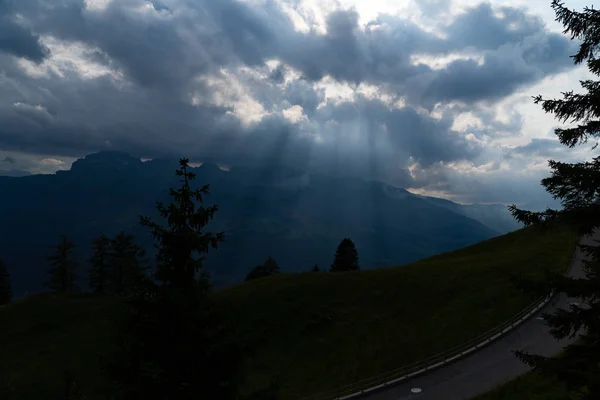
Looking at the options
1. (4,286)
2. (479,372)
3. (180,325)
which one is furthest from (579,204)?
(4,286)

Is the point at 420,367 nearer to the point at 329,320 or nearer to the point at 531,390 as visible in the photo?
the point at 531,390

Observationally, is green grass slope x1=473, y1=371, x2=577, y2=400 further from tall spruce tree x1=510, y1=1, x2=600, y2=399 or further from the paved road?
tall spruce tree x1=510, y1=1, x2=600, y2=399

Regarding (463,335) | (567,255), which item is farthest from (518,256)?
(463,335)

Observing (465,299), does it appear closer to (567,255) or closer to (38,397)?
(567,255)

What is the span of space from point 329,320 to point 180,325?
35.9 metres

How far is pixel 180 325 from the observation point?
1033cm

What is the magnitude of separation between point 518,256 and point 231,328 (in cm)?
5479

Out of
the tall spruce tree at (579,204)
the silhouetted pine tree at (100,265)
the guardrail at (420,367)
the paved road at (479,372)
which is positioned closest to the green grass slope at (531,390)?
the paved road at (479,372)

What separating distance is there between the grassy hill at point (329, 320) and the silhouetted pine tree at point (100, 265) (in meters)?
8.99

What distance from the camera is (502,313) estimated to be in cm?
3503

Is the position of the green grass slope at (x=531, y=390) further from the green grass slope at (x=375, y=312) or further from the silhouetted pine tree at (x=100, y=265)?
the silhouetted pine tree at (x=100, y=265)

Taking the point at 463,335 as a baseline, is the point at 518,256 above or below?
above

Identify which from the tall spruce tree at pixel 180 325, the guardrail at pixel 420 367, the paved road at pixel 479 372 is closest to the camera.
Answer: the tall spruce tree at pixel 180 325

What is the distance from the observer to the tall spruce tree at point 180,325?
32.9ft
